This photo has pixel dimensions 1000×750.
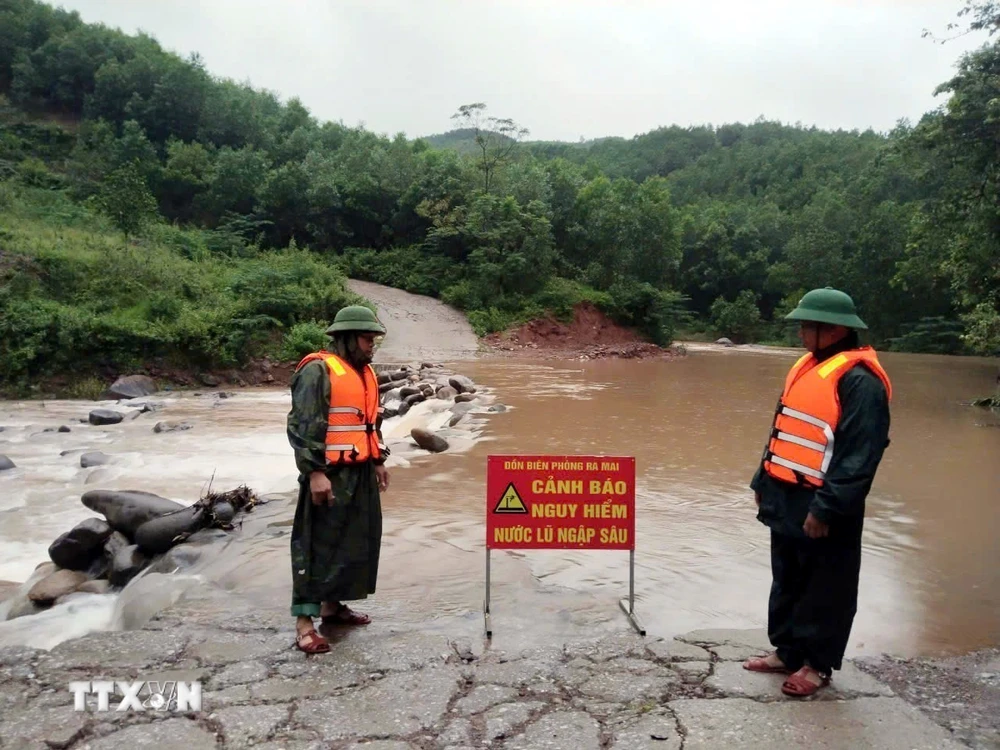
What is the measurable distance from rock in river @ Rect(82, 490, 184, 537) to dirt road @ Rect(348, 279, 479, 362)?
53.5 feet

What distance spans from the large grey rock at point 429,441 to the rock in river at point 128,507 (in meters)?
3.79

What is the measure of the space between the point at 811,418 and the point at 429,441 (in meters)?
6.84

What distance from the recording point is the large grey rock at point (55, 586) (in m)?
5.16

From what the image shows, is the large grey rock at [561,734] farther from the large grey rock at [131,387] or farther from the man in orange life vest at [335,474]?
the large grey rock at [131,387]

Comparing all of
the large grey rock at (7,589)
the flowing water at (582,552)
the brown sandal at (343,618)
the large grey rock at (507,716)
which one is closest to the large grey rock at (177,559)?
the flowing water at (582,552)

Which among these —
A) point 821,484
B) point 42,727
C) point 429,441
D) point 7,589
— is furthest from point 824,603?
point 429,441

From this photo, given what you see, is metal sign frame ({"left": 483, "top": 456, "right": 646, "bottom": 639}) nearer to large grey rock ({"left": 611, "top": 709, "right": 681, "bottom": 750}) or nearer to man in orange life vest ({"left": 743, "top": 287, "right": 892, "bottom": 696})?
man in orange life vest ({"left": 743, "top": 287, "right": 892, "bottom": 696})

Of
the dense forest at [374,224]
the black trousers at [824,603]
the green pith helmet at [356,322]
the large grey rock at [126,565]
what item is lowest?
the large grey rock at [126,565]

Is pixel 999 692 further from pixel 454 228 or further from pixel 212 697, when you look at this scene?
pixel 454 228

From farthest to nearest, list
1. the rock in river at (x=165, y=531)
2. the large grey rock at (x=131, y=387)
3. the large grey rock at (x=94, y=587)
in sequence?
the large grey rock at (x=131, y=387)
the rock in river at (x=165, y=531)
the large grey rock at (x=94, y=587)

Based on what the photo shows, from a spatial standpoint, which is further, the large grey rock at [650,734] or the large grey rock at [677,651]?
the large grey rock at [677,651]

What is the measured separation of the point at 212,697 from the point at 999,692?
3524mm

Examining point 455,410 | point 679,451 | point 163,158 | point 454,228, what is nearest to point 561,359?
point 454,228

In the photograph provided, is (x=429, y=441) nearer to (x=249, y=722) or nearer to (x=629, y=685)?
(x=629, y=685)
